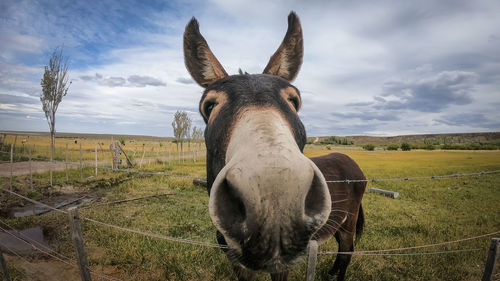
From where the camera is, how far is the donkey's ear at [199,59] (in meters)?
2.51

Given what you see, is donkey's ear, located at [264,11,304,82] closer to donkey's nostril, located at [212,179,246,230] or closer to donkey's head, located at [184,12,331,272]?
donkey's head, located at [184,12,331,272]

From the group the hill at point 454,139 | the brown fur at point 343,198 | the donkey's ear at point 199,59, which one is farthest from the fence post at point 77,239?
the hill at point 454,139

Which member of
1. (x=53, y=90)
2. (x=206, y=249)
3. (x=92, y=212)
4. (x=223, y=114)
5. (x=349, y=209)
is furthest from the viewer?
(x=53, y=90)

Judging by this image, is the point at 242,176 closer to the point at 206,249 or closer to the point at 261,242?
the point at 261,242

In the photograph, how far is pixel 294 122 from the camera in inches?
67.8

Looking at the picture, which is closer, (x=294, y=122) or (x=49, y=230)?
(x=294, y=122)

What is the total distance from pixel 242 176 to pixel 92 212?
8640 millimetres

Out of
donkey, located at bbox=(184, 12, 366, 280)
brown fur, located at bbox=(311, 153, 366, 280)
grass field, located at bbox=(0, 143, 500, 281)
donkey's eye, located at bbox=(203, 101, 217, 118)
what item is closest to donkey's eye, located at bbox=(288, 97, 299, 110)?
donkey, located at bbox=(184, 12, 366, 280)

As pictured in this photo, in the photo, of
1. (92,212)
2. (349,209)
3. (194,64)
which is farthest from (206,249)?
→ (92,212)

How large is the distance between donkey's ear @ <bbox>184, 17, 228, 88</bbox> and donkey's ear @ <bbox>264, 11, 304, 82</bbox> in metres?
0.66

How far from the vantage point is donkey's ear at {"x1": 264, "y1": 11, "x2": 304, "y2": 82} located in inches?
106

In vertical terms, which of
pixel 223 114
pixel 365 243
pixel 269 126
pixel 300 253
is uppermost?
pixel 223 114

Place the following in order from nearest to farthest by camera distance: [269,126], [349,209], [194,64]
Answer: [269,126], [194,64], [349,209]

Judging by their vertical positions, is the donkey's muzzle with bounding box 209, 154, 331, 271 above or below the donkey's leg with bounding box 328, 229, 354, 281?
above
